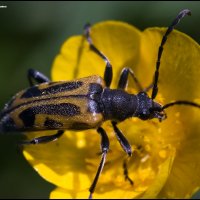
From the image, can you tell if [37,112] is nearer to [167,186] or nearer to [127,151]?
[127,151]

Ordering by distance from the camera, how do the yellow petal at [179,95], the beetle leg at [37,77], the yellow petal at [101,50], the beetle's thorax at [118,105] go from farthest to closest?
the beetle leg at [37,77] < the yellow petal at [101,50] < the beetle's thorax at [118,105] < the yellow petal at [179,95]

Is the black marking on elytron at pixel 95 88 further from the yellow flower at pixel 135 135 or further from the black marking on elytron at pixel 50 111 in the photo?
the yellow flower at pixel 135 135

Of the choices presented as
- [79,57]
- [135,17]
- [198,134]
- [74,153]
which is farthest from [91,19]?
[198,134]

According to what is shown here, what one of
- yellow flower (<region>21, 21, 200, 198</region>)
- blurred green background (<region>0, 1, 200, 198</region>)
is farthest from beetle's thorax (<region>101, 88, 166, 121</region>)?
blurred green background (<region>0, 1, 200, 198</region>)

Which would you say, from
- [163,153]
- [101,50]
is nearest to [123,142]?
[163,153]

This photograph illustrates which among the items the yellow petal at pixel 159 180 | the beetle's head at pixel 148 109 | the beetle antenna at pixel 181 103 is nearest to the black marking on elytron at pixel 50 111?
the beetle's head at pixel 148 109

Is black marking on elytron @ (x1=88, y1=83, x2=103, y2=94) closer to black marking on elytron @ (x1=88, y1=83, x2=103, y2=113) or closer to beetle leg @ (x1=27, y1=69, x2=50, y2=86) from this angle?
black marking on elytron @ (x1=88, y1=83, x2=103, y2=113)
